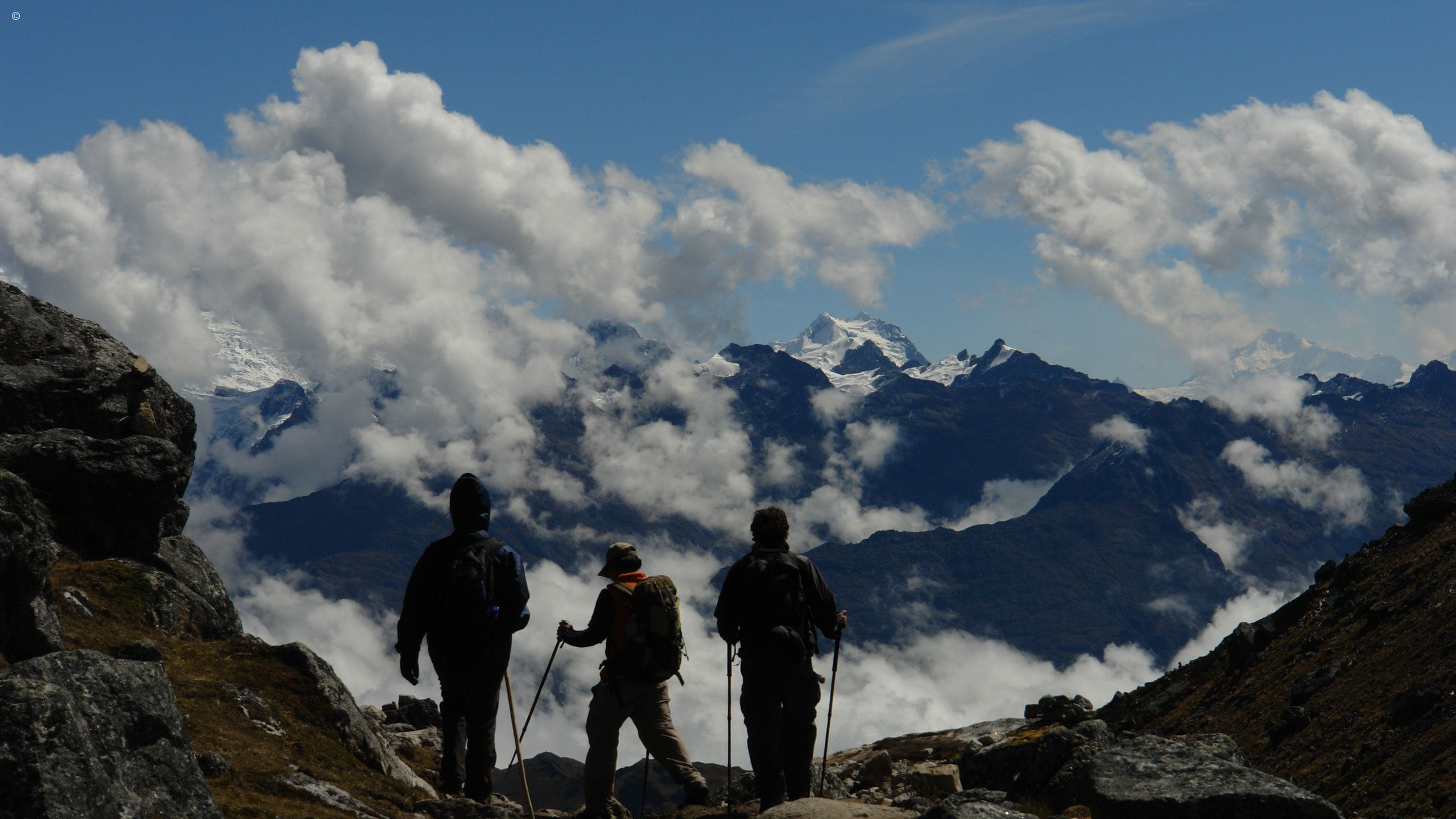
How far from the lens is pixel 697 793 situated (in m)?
16.2

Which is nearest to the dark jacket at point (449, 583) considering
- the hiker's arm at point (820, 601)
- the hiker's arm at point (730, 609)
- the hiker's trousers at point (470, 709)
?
the hiker's trousers at point (470, 709)

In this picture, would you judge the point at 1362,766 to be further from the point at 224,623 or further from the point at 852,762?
the point at 224,623

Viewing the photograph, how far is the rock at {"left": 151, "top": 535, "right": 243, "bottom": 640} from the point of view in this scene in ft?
86.6

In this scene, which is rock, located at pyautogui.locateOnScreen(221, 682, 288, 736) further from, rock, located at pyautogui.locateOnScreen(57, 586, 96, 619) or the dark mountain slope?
the dark mountain slope

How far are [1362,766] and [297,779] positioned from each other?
55.5 ft

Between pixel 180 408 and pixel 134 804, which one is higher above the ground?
pixel 180 408

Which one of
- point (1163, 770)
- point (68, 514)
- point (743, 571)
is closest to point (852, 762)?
point (743, 571)

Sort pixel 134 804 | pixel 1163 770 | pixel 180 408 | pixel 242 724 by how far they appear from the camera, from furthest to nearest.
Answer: pixel 180 408
pixel 242 724
pixel 1163 770
pixel 134 804

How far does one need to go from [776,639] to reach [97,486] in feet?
61.0

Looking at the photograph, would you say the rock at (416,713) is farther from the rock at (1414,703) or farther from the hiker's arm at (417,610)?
the rock at (1414,703)

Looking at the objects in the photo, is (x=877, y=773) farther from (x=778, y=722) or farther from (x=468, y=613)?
(x=468, y=613)

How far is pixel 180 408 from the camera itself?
33.6m

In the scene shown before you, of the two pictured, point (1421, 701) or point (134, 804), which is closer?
point (134, 804)

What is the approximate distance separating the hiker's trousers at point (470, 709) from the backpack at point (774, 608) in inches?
144
